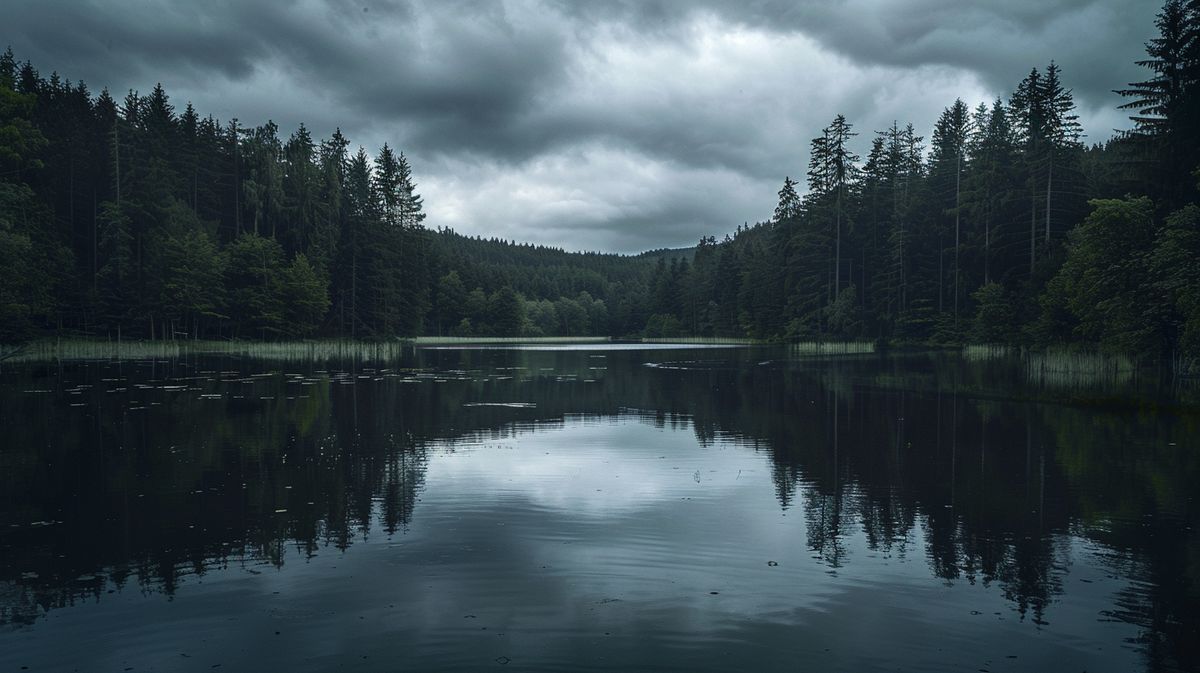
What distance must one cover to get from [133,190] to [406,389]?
59.8m

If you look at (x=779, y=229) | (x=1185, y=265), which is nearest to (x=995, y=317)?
(x=1185, y=265)

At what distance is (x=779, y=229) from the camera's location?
12006cm

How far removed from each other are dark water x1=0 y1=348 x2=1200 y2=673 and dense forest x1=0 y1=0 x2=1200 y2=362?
65.2 ft

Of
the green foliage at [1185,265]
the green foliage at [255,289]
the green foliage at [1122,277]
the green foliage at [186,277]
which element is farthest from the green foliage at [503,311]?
the green foliage at [1185,265]

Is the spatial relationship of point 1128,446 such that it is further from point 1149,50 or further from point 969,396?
point 1149,50

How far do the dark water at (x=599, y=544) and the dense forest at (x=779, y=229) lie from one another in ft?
65.2

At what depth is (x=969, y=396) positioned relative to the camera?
3206 centimetres

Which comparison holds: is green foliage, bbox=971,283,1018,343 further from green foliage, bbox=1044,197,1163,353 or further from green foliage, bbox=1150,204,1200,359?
green foliage, bbox=1150,204,1200,359

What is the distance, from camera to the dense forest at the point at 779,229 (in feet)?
133

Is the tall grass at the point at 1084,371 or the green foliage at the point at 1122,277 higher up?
the green foliage at the point at 1122,277

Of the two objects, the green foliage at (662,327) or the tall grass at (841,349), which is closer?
the tall grass at (841,349)

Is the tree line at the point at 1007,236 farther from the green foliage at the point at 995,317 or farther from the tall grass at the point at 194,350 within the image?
the tall grass at the point at 194,350

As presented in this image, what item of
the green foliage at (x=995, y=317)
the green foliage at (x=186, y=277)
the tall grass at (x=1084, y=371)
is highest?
the green foliage at (x=186, y=277)

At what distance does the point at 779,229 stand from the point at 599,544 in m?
115
